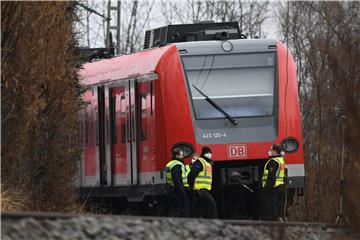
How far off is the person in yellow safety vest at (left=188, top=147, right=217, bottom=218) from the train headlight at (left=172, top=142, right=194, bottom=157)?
408 millimetres

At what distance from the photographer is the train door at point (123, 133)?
69.3 ft

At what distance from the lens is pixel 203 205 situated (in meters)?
19.6

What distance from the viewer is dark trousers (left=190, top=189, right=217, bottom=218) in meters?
19.4

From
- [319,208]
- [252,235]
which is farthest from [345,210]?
[319,208]

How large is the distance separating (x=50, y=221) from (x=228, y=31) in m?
10.3

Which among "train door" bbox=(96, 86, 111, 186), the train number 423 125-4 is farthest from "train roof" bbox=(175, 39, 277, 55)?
"train door" bbox=(96, 86, 111, 186)

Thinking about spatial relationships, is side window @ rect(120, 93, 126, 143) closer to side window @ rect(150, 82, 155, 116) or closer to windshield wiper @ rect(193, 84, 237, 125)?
side window @ rect(150, 82, 155, 116)

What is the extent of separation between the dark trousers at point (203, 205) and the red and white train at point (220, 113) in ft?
1.78

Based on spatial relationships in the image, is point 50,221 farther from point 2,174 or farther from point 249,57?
point 249,57

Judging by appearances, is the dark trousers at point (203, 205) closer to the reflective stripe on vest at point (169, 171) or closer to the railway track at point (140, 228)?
the reflective stripe on vest at point (169, 171)

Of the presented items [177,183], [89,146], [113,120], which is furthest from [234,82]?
[89,146]

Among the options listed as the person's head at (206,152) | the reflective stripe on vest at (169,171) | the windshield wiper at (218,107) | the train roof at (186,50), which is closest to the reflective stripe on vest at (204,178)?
the person's head at (206,152)

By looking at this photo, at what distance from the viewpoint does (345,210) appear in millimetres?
13812

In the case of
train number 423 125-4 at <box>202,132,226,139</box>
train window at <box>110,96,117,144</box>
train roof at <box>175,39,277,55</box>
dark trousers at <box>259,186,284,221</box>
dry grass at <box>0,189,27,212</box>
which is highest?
train roof at <box>175,39,277,55</box>
